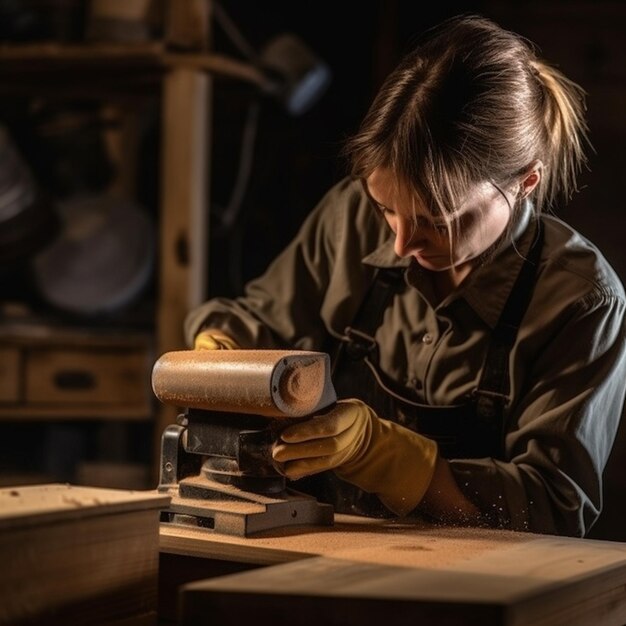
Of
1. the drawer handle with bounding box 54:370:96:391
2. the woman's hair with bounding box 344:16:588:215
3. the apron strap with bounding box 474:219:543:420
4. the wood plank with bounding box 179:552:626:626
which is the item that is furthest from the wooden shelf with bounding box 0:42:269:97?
the wood plank with bounding box 179:552:626:626

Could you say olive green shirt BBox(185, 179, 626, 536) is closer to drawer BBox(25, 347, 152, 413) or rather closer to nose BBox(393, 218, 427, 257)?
nose BBox(393, 218, 427, 257)

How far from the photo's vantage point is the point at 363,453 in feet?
6.77

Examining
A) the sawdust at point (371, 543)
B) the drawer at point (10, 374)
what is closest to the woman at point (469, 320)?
the sawdust at point (371, 543)

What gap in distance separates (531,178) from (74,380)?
2350mm

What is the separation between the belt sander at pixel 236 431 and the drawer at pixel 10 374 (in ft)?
7.30

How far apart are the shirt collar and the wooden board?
866mm

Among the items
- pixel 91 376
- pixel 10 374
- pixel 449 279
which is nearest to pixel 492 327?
pixel 449 279

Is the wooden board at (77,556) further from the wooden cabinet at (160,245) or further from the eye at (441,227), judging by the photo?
the wooden cabinet at (160,245)

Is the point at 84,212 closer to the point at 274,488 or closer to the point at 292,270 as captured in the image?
the point at 292,270

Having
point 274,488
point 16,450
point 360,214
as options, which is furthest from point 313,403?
point 16,450

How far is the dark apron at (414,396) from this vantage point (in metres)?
2.25

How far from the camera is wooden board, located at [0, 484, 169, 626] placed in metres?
1.46

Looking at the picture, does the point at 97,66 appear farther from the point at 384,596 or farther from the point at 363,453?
the point at 384,596

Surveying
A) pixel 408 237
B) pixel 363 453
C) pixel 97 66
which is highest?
pixel 97 66
